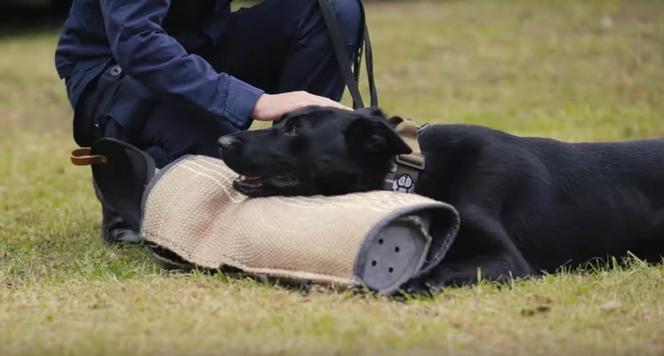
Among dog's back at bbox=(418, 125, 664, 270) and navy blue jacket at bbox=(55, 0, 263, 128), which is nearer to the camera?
dog's back at bbox=(418, 125, 664, 270)

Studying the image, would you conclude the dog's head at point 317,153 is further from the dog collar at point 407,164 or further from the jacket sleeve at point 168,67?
the jacket sleeve at point 168,67

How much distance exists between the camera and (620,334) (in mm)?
2967

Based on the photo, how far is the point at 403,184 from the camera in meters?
3.81

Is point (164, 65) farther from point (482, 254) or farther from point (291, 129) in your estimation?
point (482, 254)

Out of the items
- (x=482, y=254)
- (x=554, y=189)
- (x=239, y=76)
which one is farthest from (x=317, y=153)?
(x=239, y=76)

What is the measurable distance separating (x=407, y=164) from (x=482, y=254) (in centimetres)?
39

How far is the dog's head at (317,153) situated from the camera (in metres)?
3.70

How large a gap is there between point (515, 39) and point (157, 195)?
8.01m

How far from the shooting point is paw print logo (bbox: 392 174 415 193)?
3783 millimetres

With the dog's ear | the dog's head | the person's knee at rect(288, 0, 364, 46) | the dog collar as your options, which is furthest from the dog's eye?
the person's knee at rect(288, 0, 364, 46)

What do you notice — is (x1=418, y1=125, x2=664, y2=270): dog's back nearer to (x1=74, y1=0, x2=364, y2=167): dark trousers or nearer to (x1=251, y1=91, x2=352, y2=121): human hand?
(x1=251, y1=91, x2=352, y2=121): human hand

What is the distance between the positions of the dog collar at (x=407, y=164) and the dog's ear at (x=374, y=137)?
9cm

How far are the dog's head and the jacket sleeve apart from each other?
22cm

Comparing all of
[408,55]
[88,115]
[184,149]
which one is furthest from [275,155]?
[408,55]
